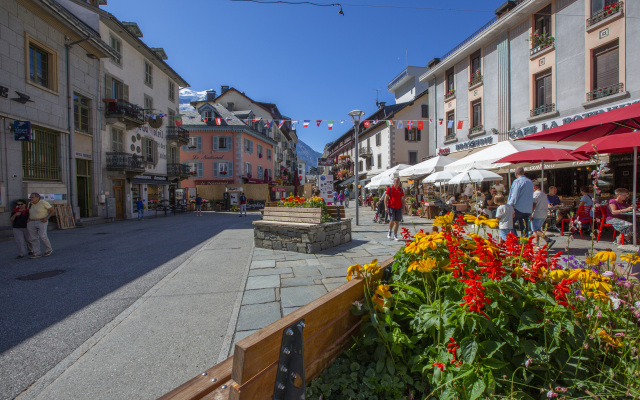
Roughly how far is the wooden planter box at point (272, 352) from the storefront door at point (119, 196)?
70.6 ft

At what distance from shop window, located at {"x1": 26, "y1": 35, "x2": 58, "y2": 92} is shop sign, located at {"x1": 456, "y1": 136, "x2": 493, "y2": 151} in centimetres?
2120

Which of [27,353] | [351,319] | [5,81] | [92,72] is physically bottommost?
[27,353]

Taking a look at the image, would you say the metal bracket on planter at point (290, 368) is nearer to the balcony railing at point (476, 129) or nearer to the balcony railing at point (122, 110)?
the balcony railing at point (476, 129)

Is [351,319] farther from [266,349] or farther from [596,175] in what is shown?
[596,175]

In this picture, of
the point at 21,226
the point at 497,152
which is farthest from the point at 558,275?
the point at 21,226

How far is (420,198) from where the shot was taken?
65.4 feet

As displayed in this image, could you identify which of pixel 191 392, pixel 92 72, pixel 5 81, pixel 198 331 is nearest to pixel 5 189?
pixel 5 81

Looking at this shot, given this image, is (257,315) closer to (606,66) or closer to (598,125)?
(598,125)

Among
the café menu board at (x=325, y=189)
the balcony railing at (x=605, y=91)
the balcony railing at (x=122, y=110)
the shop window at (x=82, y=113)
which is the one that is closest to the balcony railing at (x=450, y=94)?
the balcony railing at (x=605, y=91)

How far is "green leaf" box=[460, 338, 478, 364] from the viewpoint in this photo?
1.43 metres

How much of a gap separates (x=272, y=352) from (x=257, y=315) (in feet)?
8.68

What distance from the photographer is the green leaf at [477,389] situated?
4.38ft

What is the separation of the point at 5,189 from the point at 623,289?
1648 cm

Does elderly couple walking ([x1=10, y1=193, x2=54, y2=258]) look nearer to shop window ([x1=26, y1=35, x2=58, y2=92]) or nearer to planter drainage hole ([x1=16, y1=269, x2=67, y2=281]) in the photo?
planter drainage hole ([x1=16, y1=269, x2=67, y2=281])
